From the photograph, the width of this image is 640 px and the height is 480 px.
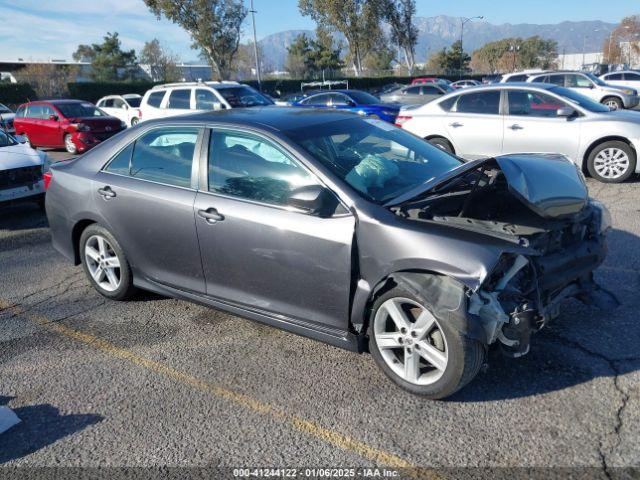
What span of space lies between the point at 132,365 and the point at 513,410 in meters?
2.46

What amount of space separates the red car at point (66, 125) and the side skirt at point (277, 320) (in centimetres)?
1177

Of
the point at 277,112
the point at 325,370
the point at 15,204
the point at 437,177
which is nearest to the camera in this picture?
the point at 325,370

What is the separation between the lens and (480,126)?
894cm

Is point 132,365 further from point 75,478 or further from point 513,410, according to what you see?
point 513,410

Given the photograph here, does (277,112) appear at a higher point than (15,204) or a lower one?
higher

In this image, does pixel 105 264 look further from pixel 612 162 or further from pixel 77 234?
pixel 612 162

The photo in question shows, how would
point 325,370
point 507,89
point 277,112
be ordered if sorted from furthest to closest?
1. point 507,89
2. point 277,112
3. point 325,370

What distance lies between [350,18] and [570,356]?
1970 inches

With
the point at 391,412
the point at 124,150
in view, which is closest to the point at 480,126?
the point at 124,150

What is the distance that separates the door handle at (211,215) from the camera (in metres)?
3.61

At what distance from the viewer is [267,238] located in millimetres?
3406

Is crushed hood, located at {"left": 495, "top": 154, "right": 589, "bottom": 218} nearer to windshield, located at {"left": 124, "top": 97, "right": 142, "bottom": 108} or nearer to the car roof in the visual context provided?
the car roof

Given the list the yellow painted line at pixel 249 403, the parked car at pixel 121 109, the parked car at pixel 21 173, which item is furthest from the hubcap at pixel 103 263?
the parked car at pixel 121 109

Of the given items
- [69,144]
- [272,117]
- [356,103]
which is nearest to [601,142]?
[272,117]
